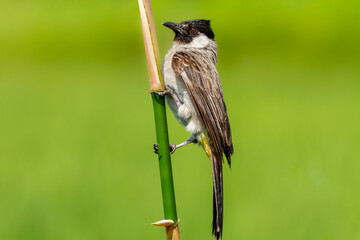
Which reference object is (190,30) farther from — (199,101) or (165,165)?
(165,165)

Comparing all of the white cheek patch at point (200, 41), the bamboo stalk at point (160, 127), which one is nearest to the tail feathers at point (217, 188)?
the bamboo stalk at point (160, 127)

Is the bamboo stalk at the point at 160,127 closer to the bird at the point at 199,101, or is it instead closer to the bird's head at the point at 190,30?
the bird at the point at 199,101

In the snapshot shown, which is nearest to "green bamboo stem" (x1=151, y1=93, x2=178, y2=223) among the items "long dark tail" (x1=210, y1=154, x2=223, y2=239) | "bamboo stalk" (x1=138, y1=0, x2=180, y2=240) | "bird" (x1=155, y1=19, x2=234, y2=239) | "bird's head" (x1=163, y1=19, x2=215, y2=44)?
"bamboo stalk" (x1=138, y1=0, x2=180, y2=240)

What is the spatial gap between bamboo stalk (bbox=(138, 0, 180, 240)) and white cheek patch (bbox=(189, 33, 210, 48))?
198 cm

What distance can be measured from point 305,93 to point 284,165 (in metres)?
2.37

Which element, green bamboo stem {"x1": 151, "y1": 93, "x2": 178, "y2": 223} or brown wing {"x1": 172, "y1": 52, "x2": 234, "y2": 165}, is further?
brown wing {"x1": 172, "y1": 52, "x2": 234, "y2": 165}

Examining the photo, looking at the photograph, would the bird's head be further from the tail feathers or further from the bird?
the tail feathers

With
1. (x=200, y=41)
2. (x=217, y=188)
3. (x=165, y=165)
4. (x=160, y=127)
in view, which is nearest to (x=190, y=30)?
(x=200, y=41)

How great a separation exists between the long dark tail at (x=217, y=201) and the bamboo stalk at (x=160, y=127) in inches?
28.0

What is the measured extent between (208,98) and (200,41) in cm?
85

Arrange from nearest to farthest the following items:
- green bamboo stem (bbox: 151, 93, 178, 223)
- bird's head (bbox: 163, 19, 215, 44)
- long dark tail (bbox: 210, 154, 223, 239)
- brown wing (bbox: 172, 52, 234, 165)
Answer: green bamboo stem (bbox: 151, 93, 178, 223), long dark tail (bbox: 210, 154, 223, 239), brown wing (bbox: 172, 52, 234, 165), bird's head (bbox: 163, 19, 215, 44)

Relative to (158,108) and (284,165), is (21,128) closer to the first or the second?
(284,165)

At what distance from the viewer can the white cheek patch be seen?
5.48m

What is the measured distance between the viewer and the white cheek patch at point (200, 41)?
548cm
